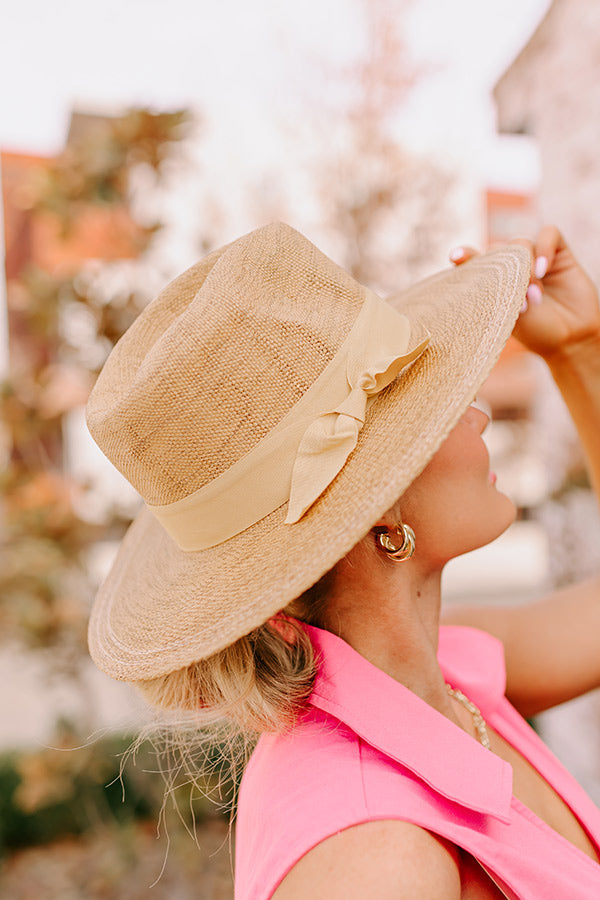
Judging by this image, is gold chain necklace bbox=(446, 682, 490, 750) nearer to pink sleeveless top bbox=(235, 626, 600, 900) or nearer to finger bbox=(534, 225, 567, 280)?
pink sleeveless top bbox=(235, 626, 600, 900)

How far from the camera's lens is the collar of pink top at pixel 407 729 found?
103 centimetres

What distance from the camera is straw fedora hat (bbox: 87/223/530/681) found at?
3.40 ft

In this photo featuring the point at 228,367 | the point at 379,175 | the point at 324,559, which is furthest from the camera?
the point at 379,175

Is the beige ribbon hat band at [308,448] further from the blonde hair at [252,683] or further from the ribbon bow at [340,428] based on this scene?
the blonde hair at [252,683]

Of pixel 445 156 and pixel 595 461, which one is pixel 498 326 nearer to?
pixel 595 461

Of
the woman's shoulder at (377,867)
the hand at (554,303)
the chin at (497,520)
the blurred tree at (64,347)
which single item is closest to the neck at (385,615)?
the chin at (497,520)

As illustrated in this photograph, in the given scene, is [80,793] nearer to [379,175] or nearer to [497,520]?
[497,520]

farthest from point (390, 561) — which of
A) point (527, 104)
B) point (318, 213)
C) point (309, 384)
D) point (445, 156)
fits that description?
point (445, 156)

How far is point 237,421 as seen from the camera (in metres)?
1.10

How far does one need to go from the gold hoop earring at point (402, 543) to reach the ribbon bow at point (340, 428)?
19cm

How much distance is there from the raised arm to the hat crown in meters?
0.64

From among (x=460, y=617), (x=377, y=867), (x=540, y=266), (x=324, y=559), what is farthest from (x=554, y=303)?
(x=377, y=867)

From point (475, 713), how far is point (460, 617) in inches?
10.6

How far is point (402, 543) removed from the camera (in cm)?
118
